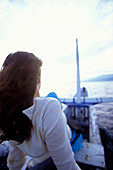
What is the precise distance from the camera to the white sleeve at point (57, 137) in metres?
0.63

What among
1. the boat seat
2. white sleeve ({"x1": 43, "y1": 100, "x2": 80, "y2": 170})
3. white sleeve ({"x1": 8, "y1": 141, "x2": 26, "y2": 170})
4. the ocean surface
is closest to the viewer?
white sleeve ({"x1": 43, "y1": 100, "x2": 80, "y2": 170})

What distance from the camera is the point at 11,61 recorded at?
0.70 meters

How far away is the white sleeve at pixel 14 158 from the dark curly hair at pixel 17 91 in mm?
431

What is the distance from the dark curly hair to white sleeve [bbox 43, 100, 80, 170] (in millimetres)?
168

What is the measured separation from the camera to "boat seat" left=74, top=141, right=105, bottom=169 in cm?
126

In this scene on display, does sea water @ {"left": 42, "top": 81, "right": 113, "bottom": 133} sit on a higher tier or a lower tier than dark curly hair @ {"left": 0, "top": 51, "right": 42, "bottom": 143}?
lower

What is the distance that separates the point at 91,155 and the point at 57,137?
1.21 metres

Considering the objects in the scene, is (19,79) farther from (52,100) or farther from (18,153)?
(18,153)

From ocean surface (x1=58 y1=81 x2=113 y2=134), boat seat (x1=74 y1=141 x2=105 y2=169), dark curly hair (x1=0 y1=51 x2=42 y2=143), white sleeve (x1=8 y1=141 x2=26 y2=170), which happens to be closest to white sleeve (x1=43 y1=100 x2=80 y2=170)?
dark curly hair (x1=0 y1=51 x2=42 y2=143)

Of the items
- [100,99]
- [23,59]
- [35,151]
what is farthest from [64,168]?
[100,99]

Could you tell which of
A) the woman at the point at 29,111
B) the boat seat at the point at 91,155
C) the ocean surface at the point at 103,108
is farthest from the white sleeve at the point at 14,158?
the ocean surface at the point at 103,108

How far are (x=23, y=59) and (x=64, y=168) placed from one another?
901mm

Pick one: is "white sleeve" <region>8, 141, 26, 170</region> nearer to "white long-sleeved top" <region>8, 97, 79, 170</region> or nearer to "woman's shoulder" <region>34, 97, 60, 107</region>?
"white long-sleeved top" <region>8, 97, 79, 170</region>

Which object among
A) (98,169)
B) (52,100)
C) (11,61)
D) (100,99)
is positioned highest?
(11,61)
